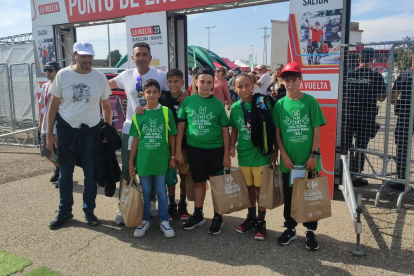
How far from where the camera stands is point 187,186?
404 cm

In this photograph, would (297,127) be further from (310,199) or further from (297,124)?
(310,199)

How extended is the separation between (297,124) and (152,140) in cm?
150

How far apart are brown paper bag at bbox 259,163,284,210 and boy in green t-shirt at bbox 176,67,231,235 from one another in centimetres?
44

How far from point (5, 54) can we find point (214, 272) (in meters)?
11.6

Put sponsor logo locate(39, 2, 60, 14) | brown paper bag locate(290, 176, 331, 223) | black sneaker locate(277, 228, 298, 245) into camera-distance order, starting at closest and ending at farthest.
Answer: brown paper bag locate(290, 176, 331, 223) < black sneaker locate(277, 228, 298, 245) < sponsor logo locate(39, 2, 60, 14)

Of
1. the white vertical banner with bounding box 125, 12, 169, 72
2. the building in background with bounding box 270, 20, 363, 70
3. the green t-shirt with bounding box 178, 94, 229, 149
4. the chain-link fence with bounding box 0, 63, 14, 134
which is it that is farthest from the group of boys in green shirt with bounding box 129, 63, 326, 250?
the building in background with bounding box 270, 20, 363, 70

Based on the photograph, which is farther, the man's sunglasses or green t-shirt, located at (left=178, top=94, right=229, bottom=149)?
the man's sunglasses

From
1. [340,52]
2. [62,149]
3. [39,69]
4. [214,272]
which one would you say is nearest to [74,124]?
[62,149]

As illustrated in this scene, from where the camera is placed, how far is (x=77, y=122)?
3877 millimetres

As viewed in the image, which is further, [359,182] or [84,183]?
[359,182]

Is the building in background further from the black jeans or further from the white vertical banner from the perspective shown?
the black jeans

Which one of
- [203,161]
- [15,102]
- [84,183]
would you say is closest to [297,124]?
[203,161]

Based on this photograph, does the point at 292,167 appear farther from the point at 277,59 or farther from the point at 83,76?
the point at 277,59

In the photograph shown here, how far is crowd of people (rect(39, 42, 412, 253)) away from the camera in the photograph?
3340mm
